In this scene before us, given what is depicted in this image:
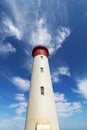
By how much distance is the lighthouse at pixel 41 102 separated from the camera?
13.6 m

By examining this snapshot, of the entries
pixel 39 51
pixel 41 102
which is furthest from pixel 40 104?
pixel 39 51

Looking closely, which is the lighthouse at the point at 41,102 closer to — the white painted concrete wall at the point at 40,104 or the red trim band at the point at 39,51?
the white painted concrete wall at the point at 40,104

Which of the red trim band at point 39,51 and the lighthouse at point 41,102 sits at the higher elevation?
the red trim band at point 39,51

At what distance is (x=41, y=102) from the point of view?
14320 mm

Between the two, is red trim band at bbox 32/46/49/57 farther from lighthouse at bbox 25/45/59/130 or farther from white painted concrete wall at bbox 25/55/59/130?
white painted concrete wall at bbox 25/55/59/130

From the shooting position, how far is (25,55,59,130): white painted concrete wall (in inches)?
540

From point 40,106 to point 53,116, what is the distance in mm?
1461

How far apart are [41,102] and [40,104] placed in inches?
7.9

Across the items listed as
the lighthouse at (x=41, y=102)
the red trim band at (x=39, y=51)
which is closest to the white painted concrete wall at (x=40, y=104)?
the lighthouse at (x=41, y=102)

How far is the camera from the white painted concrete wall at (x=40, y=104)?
540 inches

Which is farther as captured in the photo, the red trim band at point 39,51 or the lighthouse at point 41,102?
the red trim band at point 39,51

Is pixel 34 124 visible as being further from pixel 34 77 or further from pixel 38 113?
pixel 34 77

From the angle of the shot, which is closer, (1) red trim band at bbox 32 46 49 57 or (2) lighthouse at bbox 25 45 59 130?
(2) lighthouse at bbox 25 45 59 130

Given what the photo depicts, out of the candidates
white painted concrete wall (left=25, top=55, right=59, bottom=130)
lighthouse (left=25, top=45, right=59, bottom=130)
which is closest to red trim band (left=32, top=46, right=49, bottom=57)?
lighthouse (left=25, top=45, right=59, bottom=130)
